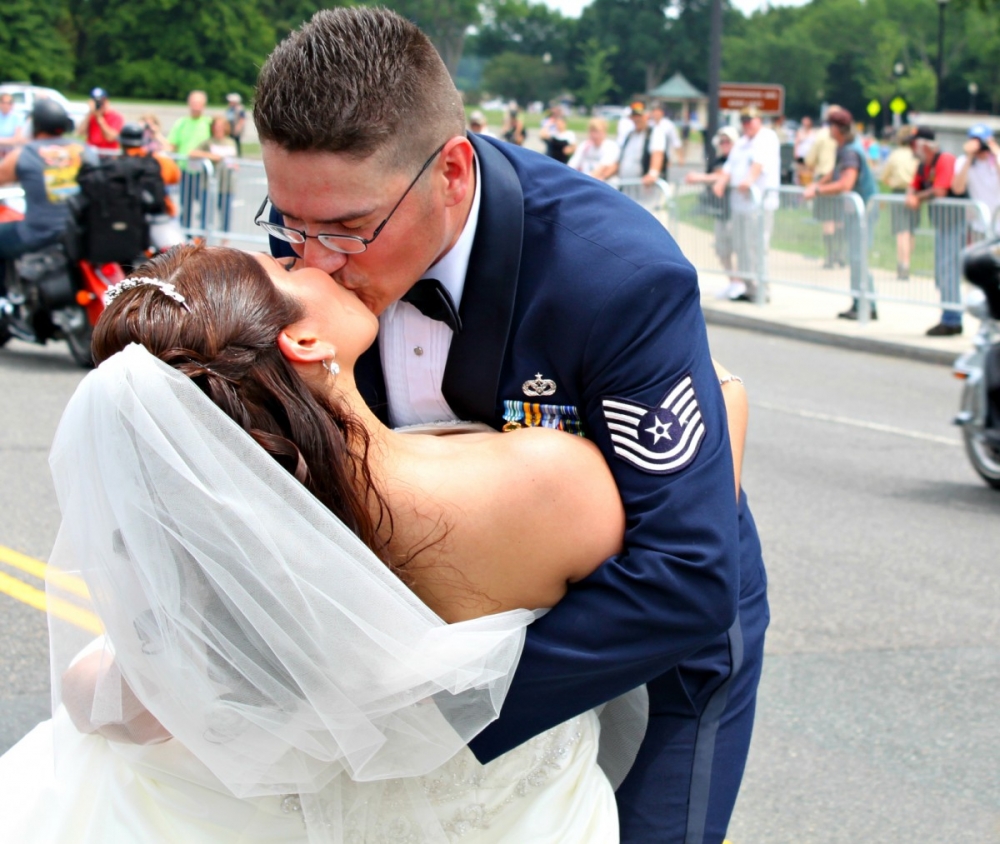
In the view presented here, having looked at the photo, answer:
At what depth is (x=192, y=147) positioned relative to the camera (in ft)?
59.5

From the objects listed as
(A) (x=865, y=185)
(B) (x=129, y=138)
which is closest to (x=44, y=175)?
(B) (x=129, y=138)

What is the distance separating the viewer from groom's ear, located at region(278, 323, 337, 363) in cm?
172

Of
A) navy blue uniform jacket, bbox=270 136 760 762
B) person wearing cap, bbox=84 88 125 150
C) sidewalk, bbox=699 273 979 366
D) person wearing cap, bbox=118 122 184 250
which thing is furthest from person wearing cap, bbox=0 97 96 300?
navy blue uniform jacket, bbox=270 136 760 762

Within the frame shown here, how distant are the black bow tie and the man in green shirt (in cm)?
1366

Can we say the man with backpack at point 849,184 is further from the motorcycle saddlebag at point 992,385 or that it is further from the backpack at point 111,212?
the backpack at point 111,212

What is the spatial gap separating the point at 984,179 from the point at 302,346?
39.5 ft

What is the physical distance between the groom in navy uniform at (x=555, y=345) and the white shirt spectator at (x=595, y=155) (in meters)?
14.5

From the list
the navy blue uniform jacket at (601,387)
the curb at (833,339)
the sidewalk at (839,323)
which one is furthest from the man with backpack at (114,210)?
the navy blue uniform jacket at (601,387)

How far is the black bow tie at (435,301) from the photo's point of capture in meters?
2.15

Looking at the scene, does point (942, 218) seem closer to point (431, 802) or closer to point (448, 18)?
point (431, 802)

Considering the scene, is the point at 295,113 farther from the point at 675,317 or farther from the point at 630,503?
the point at 630,503

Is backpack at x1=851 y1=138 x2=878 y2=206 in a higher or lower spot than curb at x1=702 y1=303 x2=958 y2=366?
higher

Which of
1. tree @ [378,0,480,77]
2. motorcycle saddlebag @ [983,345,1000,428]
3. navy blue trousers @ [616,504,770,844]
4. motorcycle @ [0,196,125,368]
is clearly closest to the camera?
navy blue trousers @ [616,504,770,844]

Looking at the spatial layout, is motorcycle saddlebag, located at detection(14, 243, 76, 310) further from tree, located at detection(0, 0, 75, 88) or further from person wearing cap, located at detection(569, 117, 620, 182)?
tree, located at detection(0, 0, 75, 88)
